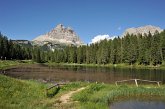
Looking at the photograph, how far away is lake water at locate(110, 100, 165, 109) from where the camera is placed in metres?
25.8

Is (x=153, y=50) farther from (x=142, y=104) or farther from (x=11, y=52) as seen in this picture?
(x=11, y=52)

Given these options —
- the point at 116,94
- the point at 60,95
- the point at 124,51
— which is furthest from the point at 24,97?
the point at 124,51

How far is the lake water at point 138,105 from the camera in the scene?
25.8 meters

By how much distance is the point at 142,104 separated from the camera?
27281mm

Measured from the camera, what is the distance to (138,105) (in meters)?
26.7

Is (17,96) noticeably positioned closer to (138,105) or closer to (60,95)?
(60,95)

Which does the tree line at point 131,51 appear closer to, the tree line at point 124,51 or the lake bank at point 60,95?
the tree line at point 124,51

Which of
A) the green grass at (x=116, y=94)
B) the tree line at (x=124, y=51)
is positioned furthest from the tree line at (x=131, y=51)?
the green grass at (x=116, y=94)

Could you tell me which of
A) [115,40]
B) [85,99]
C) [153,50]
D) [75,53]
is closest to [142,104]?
[85,99]

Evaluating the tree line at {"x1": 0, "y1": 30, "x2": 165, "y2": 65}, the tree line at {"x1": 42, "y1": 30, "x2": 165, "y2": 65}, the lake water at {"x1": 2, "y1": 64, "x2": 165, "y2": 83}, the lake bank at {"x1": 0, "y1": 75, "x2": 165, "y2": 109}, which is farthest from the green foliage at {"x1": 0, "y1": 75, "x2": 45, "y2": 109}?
the tree line at {"x1": 0, "y1": 30, "x2": 165, "y2": 65}

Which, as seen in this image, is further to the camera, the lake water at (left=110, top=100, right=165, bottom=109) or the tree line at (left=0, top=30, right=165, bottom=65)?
the tree line at (left=0, top=30, right=165, bottom=65)

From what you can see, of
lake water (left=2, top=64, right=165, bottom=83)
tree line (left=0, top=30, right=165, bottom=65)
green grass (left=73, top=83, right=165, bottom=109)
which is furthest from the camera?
tree line (left=0, top=30, right=165, bottom=65)

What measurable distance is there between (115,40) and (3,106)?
5222 inches

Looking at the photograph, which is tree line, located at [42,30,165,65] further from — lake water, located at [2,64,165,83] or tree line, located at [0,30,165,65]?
lake water, located at [2,64,165,83]
